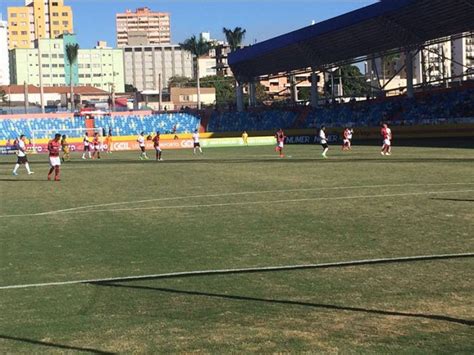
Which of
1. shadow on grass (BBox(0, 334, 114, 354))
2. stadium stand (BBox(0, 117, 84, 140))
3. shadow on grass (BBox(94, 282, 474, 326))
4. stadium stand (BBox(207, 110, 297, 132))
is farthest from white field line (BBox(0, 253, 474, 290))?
stadium stand (BBox(0, 117, 84, 140))

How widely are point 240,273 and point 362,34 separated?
176 ft

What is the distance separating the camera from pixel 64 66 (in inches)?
6531

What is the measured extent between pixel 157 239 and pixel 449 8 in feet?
142

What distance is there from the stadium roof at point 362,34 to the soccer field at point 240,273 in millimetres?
34109

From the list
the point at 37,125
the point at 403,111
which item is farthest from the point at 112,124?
the point at 403,111

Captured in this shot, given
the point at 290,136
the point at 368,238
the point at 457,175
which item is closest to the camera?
the point at 368,238

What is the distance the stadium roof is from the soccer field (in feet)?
112

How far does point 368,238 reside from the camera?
11.9 meters

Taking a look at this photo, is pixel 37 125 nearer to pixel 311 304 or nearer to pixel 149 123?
pixel 149 123

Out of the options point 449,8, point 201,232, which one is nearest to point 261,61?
point 449,8

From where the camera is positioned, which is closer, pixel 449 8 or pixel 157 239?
pixel 157 239

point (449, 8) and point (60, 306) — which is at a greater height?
point (449, 8)

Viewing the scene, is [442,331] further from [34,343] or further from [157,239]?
[157,239]

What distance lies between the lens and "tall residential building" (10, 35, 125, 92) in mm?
161875
